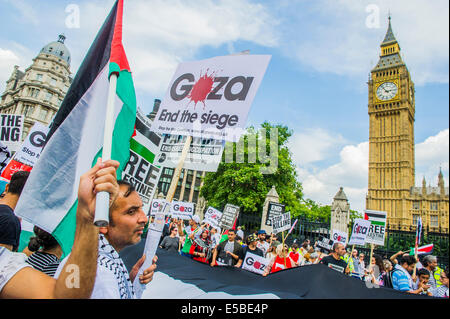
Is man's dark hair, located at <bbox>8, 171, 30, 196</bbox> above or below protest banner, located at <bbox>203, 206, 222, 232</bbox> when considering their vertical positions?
above

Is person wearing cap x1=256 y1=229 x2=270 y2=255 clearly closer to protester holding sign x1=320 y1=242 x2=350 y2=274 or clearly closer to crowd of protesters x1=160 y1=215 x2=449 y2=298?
crowd of protesters x1=160 y1=215 x2=449 y2=298

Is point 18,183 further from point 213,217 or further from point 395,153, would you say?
point 395,153

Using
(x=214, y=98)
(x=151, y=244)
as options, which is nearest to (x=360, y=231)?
(x=214, y=98)

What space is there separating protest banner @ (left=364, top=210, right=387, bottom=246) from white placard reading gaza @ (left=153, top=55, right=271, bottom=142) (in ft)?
28.7

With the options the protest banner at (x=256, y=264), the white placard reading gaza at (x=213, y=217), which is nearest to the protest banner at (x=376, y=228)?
the protest banner at (x=256, y=264)

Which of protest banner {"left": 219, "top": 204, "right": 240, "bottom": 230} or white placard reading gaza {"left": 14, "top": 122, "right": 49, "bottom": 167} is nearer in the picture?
white placard reading gaza {"left": 14, "top": 122, "right": 49, "bottom": 167}

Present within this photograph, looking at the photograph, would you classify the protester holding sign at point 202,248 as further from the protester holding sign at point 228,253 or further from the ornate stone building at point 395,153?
the ornate stone building at point 395,153

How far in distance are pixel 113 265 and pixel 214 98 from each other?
246 cm

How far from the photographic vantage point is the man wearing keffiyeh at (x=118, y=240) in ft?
4.88

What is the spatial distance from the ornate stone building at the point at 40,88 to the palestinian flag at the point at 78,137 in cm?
2643

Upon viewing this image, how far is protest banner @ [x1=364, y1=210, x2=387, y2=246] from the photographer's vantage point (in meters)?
9.68

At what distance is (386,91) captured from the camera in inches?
2985

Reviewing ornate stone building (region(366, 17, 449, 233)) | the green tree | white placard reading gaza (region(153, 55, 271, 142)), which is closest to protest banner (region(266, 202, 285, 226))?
white placard reading gaza (region(153, 55, 271, 142))
